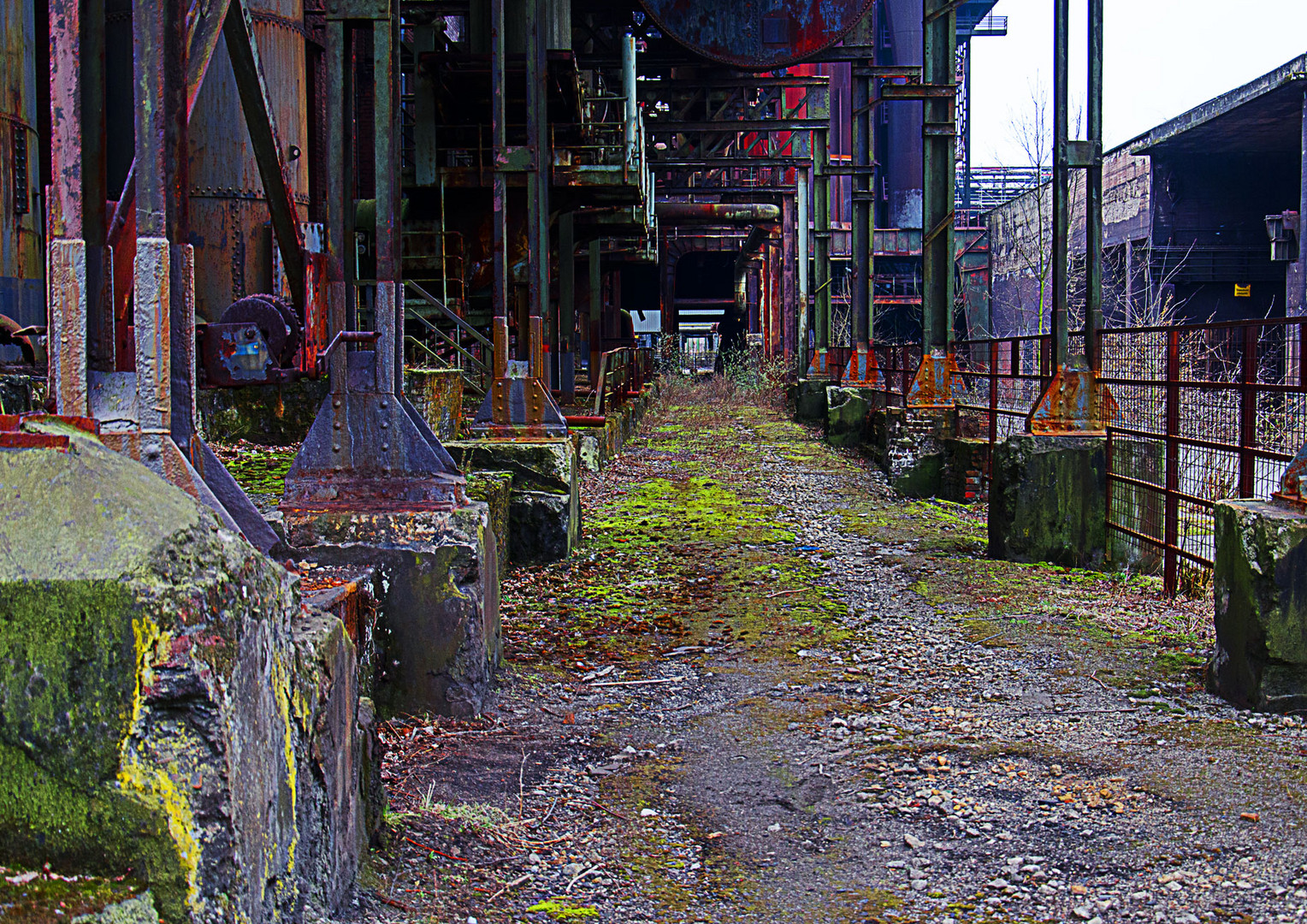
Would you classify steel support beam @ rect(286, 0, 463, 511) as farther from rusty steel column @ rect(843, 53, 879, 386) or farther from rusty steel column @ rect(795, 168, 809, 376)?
rusty steel column @ rect(795, 168, 809, 376)

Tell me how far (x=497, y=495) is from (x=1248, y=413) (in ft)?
13.9

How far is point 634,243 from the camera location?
27.1 metres

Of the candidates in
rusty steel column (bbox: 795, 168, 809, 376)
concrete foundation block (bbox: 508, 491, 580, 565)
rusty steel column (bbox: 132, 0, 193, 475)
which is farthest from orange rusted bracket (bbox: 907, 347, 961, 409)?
rusty steel column (bbox: 795, 168, 809, 376)

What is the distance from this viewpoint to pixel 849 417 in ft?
59.4

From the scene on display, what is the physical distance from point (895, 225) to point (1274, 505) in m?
34.0

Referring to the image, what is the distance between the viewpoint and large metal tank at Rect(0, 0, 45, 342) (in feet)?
31.5

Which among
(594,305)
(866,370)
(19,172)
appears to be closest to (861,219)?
(866,370)

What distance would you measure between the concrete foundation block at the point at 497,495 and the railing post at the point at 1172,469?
4022 millimetres

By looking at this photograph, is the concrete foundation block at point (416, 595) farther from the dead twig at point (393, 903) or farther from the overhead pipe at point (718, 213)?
the overhead pipe at point (718, 213)

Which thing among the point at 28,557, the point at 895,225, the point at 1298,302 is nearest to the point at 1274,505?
the point at 28,557

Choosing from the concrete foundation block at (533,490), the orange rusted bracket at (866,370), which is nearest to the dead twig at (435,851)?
the concrete foundation block at (533,490)

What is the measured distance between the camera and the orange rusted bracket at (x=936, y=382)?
1300 cm

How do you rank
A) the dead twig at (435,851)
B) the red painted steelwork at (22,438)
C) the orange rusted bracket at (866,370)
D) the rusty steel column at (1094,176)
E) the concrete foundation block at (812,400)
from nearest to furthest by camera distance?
1. the red painted steelwork at (22,438)
2. the dead twig at (435,851)
3. the rusty steel column at (1094,176)
4. the orange rusted bracket at (866,370)
5. the concrete foundation block at (812,400)

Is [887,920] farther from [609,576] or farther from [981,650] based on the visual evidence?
[609,576]
